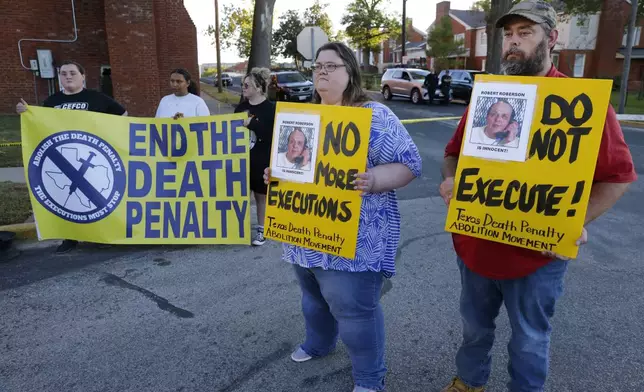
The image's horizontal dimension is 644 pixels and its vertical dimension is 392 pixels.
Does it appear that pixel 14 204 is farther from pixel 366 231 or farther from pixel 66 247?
pixel 366 231

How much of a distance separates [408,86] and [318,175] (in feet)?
69.3

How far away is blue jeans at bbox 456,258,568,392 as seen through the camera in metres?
2.07

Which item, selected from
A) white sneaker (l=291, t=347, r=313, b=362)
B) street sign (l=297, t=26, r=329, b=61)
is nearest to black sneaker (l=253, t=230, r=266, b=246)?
white sneaker (l=291, t=347, r=313, b=362)

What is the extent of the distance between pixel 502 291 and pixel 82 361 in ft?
8.11

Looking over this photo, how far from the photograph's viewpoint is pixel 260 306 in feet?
11.9

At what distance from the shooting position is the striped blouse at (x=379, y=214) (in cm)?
227

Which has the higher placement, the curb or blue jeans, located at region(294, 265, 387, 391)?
blue jeans, located at region(294, 265, 387, 391)

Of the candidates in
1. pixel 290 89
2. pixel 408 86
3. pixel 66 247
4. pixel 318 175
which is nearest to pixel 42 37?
pixel 290 89

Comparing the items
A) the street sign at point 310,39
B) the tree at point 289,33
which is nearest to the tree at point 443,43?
the tree at point 289,33

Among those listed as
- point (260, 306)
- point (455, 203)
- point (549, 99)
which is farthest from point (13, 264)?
point (549, 99)

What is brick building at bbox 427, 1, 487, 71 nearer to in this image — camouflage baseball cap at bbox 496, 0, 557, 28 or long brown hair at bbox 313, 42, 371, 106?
long brown hair at bbox 313, 42, 371, 106

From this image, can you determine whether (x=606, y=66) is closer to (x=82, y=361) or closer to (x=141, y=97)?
(x=141, y=97)

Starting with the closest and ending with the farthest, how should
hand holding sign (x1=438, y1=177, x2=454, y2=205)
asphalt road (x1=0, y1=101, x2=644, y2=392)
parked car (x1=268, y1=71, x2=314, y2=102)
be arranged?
hand holding sign (x1=438, y1=177, x2=454, y2=205) → asphalt road (x1=0, y1=101, x2=644, y2=392) → parked car (x1=268, y1=71, x2=314, y2=102)

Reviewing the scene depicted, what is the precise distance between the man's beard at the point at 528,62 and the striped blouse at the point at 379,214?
539mm
